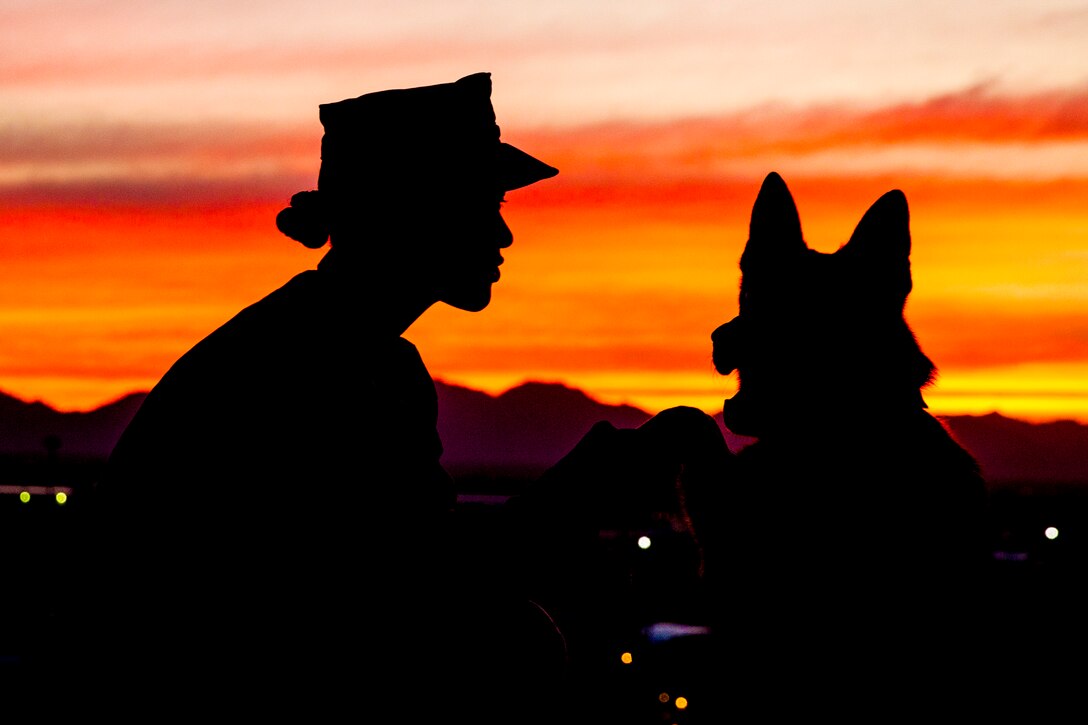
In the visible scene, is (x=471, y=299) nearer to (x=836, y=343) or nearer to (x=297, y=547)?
(x=297, y=547)

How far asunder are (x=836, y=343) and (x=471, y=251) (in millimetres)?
1881

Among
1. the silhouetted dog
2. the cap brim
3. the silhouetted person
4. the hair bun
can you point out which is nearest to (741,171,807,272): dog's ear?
the silhouetted dog

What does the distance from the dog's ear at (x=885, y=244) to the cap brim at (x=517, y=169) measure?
1.78 metres

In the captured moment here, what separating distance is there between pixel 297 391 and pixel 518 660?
0.51 m

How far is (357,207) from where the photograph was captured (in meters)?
1.91

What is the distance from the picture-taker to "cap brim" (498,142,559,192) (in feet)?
6.49

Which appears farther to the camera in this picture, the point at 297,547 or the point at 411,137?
the point at 411,137

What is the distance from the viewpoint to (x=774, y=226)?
12.6 ft

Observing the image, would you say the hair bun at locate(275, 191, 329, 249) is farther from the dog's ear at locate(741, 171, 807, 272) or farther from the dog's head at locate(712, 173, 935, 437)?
the dog's ear at locate(741, 171, 807, 272)

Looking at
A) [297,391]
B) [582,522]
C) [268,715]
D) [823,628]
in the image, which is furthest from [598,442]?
[823,628]

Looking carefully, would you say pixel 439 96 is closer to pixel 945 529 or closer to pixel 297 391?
pixel 297 391

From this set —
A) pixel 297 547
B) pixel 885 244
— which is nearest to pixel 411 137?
pixel 297 547

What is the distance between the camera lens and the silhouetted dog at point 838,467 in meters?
3.12

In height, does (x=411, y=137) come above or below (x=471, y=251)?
above
